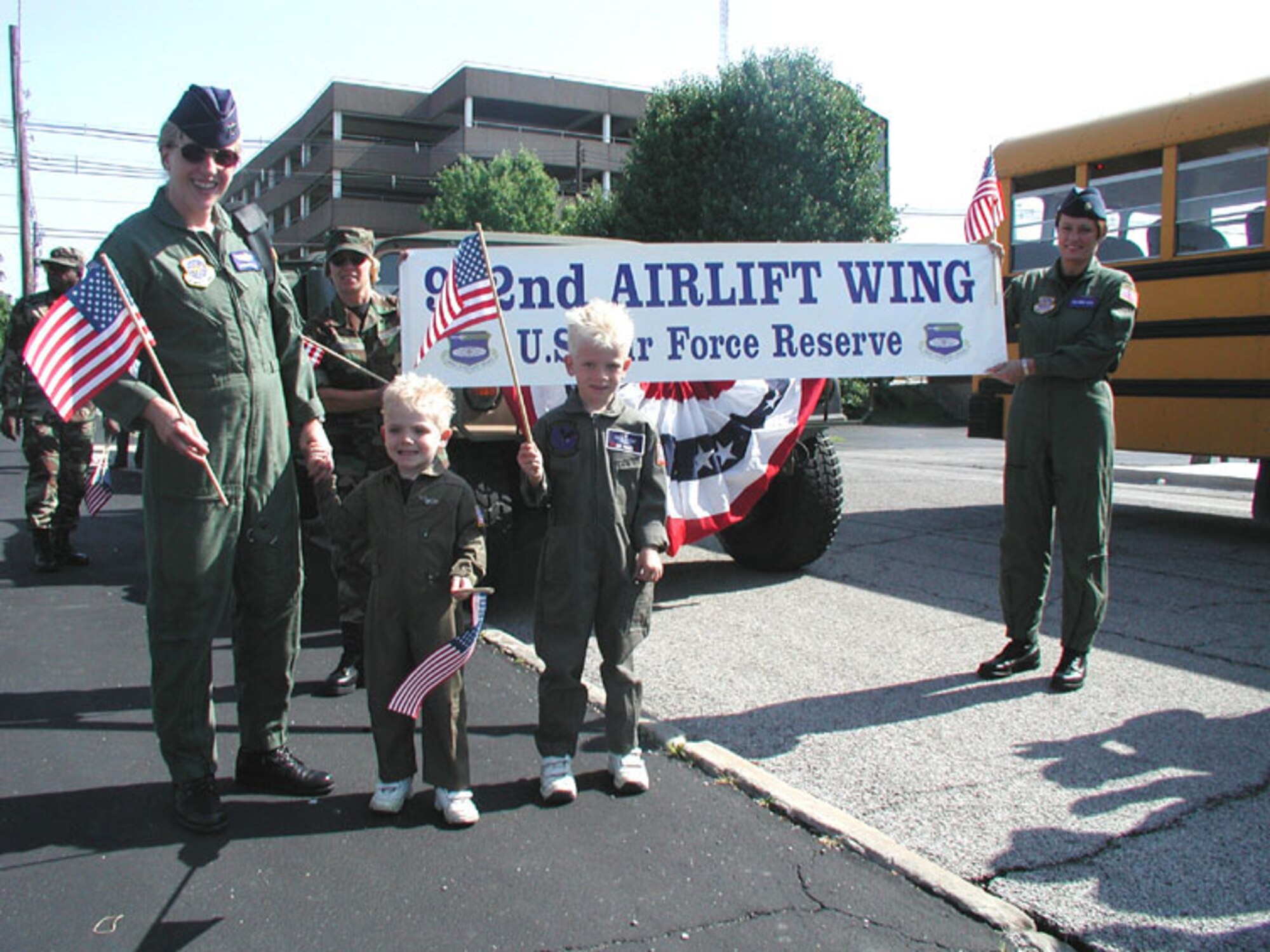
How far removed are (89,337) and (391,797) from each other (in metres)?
1.53

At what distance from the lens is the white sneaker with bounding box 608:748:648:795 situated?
3.31 meters

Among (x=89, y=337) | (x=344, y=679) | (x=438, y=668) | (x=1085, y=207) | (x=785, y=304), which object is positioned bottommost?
(x=344, y=679)

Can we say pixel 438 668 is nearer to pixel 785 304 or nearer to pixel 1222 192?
pixel 785 304

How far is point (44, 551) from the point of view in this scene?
23.1ft

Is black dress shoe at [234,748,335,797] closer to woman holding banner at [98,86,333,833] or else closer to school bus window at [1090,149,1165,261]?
woman holding banner at [98,86,333,833]

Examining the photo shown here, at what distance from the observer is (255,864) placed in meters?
2.86

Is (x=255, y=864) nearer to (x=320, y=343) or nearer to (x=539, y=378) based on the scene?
(x=320, y=343)

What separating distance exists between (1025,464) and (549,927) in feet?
9.40

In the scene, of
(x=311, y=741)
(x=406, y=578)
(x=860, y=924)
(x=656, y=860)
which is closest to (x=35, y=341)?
(x=406, y=578)

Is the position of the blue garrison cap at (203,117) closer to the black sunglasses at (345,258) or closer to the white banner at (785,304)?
the black sunglasses at (345,258)

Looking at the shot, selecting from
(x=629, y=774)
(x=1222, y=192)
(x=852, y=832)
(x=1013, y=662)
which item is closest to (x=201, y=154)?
(x=629, y=774)

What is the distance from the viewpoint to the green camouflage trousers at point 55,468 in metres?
7.07

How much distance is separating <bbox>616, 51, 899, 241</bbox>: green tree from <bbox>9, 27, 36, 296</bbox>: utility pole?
14.8 metres

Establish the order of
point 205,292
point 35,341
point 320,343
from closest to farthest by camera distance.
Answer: point 35,341 < point 205,292 < point 320,343
